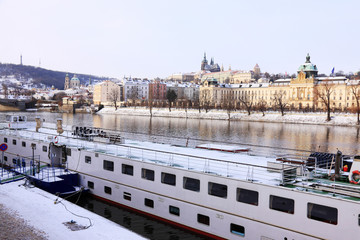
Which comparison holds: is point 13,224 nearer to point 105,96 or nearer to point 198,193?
point 198,193

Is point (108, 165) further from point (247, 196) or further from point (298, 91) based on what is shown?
point (298, 91)

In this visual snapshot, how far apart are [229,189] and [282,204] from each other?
6.31 feet

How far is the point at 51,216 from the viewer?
11.1m

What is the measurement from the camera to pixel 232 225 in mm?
11633

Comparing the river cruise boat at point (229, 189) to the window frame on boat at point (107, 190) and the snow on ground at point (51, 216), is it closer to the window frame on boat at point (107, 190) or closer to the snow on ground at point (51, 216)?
the window frame on boat at point (107, 190)

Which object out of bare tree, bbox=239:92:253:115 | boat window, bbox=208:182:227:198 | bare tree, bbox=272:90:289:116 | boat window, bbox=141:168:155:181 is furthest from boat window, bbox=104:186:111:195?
bare tree, bbox=239:92:253:115

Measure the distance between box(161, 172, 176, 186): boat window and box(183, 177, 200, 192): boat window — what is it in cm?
54

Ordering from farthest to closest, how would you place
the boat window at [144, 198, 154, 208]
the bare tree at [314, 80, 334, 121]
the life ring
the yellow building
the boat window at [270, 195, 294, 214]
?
the yellow building
the bare tree at [314, 80, 334, 121]
the boat window at [144, 198, 154, 208]
the life ring
the boat window at [270, 195, 294, 214]

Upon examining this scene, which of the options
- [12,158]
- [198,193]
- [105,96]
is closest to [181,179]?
[198,193]

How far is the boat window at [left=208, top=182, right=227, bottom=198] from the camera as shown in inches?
476

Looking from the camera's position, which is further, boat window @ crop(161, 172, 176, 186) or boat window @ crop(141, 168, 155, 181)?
boat window @ crop(141, 168, 155, 181)

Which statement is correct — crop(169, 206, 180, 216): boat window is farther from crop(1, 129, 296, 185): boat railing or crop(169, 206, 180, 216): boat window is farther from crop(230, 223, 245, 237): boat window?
crop(230, 223, 245, 237): boat window

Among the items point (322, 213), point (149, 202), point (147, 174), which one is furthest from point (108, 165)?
point (322, 213)

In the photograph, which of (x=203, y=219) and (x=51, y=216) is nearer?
(x=51, y=216)
